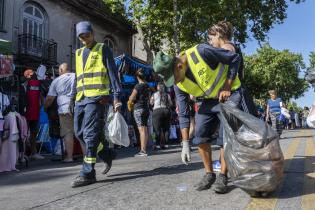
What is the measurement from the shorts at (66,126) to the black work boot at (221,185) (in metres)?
4.12

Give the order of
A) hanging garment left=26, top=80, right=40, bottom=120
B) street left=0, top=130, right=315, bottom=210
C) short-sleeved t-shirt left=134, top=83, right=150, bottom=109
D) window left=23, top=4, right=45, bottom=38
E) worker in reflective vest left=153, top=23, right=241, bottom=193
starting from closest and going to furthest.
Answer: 1. street left=0, top=130, right=315, bottom=210
2. worker in reflective vest left=153, top=23, right=241, bottom=193
3. hanging garment left=26, top=80, right=40, bottom=120
4. short-sleeved t-shirt left=134, top=83, right=150, bottom=109
5. window left=23, top=4, right=45, bottom=38

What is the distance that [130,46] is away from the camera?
29.5 m

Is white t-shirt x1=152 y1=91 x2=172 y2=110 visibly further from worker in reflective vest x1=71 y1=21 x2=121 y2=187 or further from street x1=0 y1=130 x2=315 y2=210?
worker in reflective vest x1=71 y1=21 x2=121 y2=187

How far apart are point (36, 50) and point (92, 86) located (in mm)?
15090

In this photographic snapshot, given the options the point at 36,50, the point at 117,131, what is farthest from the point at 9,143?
the point at 36,50

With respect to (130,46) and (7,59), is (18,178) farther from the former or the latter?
(130,46)

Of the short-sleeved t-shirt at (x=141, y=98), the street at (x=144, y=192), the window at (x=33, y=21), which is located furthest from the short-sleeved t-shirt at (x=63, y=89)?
the window at (x=33, y=21)

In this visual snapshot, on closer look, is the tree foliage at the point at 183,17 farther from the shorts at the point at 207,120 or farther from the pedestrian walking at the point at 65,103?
the shorts at the point at 207,120

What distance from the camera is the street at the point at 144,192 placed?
12.7ft

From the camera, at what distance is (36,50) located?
63.8 ft

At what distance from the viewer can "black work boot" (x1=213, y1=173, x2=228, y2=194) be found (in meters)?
4.28

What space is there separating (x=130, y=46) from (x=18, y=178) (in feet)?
78.3

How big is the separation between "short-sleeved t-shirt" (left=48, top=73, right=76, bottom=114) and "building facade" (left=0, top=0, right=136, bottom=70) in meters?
10.9

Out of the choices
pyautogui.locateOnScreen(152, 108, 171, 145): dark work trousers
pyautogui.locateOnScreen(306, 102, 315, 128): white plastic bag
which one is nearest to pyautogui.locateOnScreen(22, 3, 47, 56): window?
pyautogui.locateOnScreen(152, 108, 171, 145): dark work trousers
